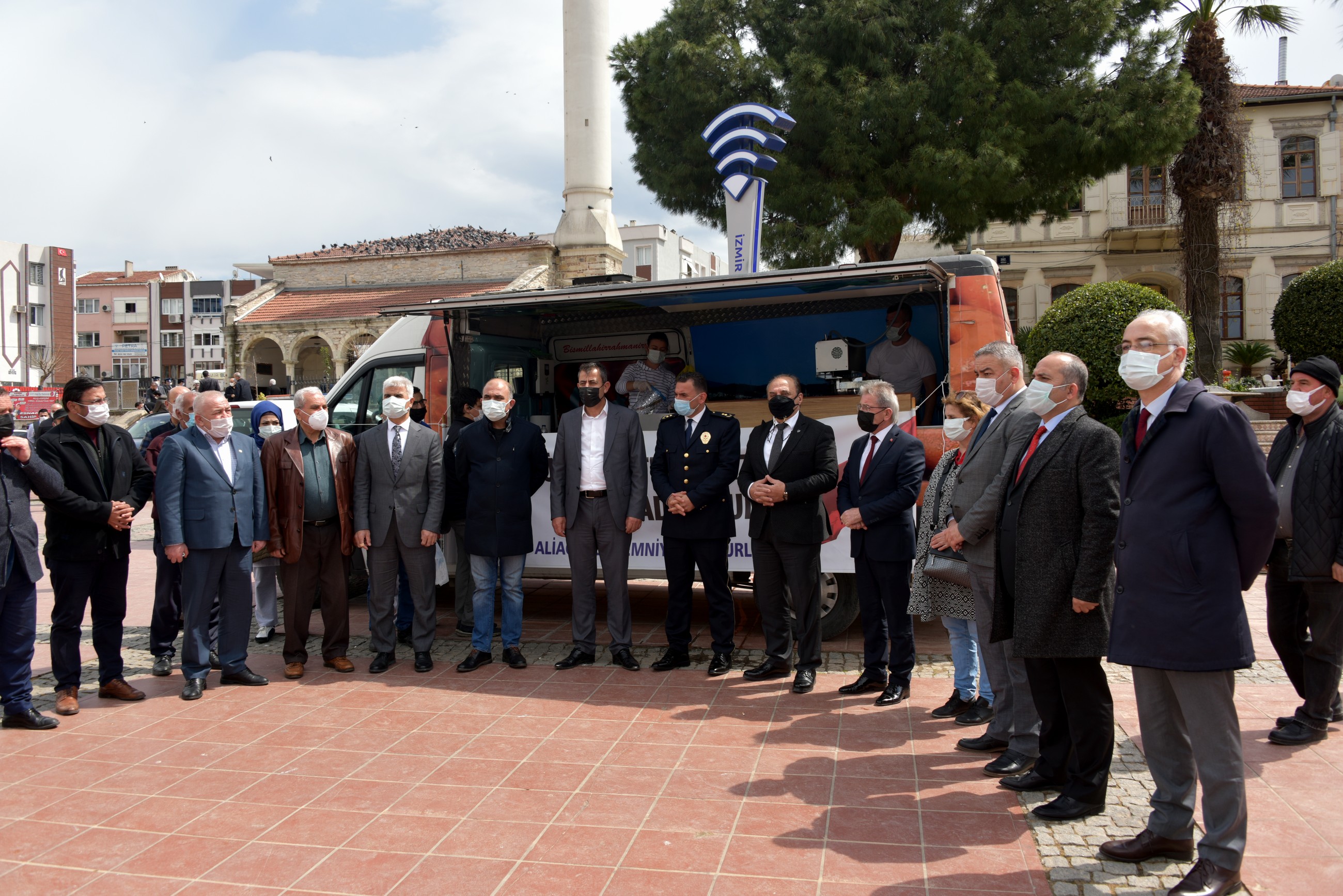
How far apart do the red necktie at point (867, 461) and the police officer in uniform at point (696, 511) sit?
36.1 inches

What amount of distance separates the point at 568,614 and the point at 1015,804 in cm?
500

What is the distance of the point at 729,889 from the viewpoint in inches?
134

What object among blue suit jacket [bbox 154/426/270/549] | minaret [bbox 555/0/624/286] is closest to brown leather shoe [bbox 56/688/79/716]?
blue suit jacket [bbox 154/426/270/549]

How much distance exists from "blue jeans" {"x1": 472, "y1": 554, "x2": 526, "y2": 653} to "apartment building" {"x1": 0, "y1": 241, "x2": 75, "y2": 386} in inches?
2603

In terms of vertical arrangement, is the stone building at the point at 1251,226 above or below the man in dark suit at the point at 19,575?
above

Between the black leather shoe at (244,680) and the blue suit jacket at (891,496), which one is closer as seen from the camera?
the blue suit jacket at (891,496)

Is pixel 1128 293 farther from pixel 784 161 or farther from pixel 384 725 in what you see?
pixel 384 725

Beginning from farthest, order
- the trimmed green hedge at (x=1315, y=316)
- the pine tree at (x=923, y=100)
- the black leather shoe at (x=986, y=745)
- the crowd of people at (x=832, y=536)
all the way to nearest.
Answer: the trimmed green hedge at (x=1315, y=316)
the pine tree at (x=923, y=100)
the black leather shoe at (x=986, y=745)
the crowd of people at (x=832, y=536)

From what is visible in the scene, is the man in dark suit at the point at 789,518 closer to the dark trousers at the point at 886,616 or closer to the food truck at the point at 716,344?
the dark trousers at the point at 886,616

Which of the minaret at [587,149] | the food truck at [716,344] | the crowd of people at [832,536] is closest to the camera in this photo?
the crowd of people at [832,536]

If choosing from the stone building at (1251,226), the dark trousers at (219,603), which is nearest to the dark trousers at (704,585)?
the dark trousers at (219,603)

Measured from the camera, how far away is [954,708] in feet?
17.7

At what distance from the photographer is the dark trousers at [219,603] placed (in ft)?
20.1

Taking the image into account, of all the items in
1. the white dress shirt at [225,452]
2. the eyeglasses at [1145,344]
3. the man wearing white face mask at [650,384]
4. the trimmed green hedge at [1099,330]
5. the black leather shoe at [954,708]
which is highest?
the trimmed green hedge at [1099,330]
